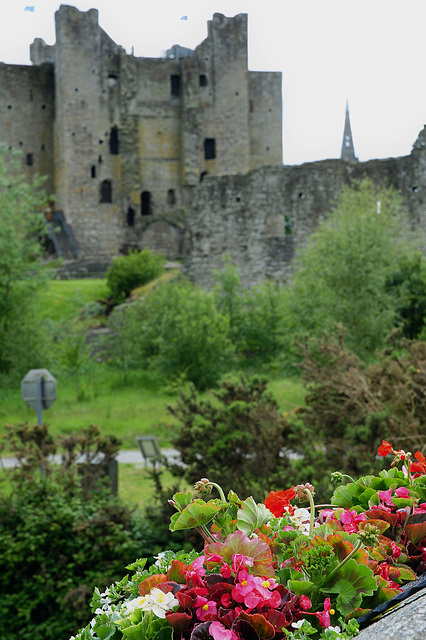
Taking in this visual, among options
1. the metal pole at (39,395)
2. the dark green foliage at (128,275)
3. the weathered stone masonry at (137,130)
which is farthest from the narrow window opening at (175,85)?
the metal pole at (39,395)

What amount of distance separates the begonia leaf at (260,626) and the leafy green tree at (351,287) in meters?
16.8

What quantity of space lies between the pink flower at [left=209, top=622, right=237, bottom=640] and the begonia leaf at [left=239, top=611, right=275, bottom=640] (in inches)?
2.0

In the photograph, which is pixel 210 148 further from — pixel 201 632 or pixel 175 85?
pixel 201 632

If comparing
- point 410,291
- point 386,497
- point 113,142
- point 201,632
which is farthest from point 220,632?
point 113,142

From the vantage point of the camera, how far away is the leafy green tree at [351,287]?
63.3ft

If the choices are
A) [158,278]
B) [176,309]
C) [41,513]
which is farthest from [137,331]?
[41,513]

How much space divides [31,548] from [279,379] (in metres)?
14.7

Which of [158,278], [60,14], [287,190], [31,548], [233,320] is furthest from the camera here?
[60,14]

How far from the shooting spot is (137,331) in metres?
24.9

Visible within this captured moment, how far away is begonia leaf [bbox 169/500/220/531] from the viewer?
1869mm

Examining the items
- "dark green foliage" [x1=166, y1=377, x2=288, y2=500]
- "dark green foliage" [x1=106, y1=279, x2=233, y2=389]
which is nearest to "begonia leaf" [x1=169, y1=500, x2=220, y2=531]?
"dark green foliage" [x1=166, y1=377, x2=288, y2=500]

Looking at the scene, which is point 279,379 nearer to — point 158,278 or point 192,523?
point 158,278

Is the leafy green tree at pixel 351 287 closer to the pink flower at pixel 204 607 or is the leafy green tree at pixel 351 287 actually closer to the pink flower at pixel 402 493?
the pink flower at pixel 402 493

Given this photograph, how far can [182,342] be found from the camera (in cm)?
2233
